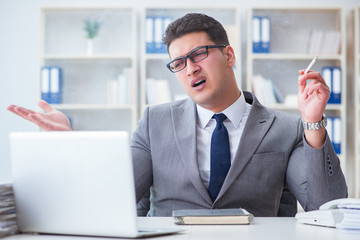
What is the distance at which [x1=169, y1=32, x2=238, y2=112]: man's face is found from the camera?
1.72 metres

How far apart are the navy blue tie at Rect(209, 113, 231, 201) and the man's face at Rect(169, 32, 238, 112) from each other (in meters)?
0.10

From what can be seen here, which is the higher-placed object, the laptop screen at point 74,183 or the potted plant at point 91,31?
the potted plant at point 91,31

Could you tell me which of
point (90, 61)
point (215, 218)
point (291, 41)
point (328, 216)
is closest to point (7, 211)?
point (215, 218)

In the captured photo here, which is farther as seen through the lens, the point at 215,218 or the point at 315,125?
the point at 315,125

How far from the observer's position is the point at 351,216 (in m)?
1.11

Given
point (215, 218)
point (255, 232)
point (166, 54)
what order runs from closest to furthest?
point (255, 232), point (215, 218), point (166, 54)

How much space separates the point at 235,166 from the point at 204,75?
0.35 metres

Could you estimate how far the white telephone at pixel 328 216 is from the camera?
45.4 inches

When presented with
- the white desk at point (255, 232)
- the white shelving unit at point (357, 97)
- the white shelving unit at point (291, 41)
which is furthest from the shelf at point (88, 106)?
the white desk at point (255, 232)

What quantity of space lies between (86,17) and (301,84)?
301cm

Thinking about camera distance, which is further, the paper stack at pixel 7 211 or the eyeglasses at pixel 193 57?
the eyeglasses at pixel 193 57

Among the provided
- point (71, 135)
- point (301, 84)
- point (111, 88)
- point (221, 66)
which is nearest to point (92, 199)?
point (71, 135)

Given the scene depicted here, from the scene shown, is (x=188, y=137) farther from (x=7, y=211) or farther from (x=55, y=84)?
(x=55, y=84)

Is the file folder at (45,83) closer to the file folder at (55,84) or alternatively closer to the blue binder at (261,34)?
the file folder at (55,84)
